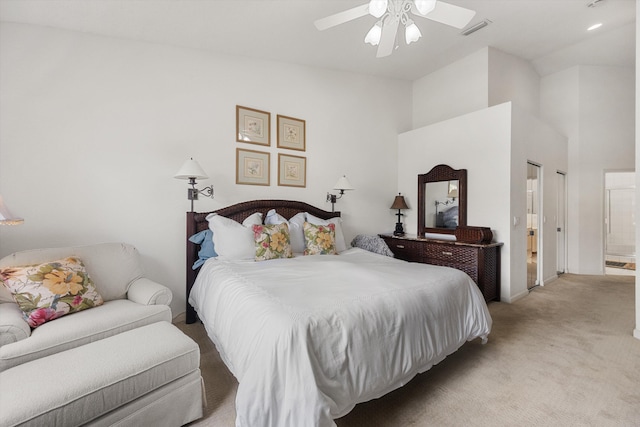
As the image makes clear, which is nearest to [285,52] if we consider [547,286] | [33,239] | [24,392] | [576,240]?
[33,239]

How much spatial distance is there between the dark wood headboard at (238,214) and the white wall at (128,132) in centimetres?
17

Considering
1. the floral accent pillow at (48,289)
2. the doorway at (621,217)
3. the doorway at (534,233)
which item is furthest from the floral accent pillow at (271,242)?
the doorway at (621,217)

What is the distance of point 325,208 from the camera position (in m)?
4.08

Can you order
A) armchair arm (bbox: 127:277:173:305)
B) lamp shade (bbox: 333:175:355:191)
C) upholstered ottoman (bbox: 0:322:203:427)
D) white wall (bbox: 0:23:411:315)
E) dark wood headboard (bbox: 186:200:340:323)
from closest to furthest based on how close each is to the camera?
upholstered ottoman (bbox: 0:322:203:427) < armchair arm (bbox: 127:277:173:305) < white wall (bbox: 0:23:411:315) < dark wood headboard (bbox: 186:200:340:323) < lamp shade (bbox: 333:175:355:191)

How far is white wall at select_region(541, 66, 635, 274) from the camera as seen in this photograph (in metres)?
4.98

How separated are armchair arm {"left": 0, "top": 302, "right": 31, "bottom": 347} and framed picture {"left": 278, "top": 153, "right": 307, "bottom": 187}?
2585mm

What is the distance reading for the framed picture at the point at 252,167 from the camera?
11.2 ft

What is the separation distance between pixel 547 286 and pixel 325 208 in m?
3.55

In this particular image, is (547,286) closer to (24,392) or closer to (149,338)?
(149,338)

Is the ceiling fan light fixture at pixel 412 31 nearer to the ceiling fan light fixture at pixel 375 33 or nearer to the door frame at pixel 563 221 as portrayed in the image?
the ceiling fan light fixture at pixel 375 33

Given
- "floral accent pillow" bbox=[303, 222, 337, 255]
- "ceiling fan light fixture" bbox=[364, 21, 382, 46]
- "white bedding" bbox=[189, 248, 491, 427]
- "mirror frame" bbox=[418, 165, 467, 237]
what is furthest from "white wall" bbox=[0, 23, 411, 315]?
"ceiling fan light fixture" bbox=[364, 21, 382, 46]

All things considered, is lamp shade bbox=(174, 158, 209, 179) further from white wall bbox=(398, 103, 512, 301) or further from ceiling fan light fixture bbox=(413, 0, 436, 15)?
white wall bbox=(398, 103, 512, 301)

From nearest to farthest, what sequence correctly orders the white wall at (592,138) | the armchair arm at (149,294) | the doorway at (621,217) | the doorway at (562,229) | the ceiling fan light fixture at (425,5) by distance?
the ceiling fan light fixture at (425,5)
the armchair arm at (149,294)
the white wall at (592,138)
the doorway at (562,229)
the doorway at (621,217)

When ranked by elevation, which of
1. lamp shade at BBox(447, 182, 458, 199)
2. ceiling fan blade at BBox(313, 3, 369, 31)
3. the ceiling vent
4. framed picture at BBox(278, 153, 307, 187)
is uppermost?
the ceiling vent
